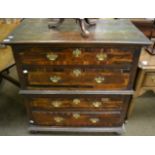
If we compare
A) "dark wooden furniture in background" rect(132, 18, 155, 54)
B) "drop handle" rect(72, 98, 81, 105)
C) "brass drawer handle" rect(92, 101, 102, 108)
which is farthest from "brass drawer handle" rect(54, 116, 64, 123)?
"dark wooden furniture in background" rect(132, 18, 155, 54)

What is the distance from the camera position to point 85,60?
1162 millimetres

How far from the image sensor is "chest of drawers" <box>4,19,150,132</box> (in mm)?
1110

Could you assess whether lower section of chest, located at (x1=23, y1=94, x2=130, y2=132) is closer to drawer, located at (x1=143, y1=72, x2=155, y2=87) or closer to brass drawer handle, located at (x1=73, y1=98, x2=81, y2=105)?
brass drawer handle, located at (x1=73, y1=98, x2=81, y2=105)

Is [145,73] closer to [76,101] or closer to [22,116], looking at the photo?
[76,101]

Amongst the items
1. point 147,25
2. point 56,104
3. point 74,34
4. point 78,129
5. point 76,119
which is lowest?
point 78,129

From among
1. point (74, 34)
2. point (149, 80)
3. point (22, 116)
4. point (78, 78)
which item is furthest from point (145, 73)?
point (22, 116)

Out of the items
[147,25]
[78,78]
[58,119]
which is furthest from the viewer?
[147,25]

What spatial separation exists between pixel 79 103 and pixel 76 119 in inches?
7.5

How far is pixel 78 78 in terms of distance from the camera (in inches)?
49.7

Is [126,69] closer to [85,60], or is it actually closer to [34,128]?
[85,60]

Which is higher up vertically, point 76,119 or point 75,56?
point 75,56
